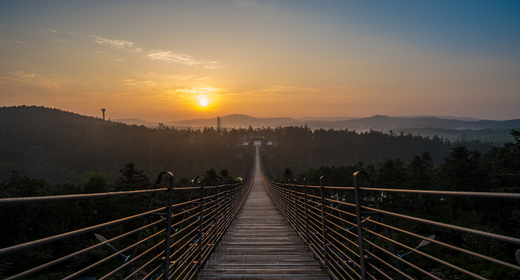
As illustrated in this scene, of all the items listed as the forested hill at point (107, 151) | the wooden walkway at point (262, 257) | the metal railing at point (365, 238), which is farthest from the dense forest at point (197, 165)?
the metal railing at point (365, 238)

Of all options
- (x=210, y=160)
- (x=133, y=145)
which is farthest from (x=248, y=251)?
(x=133, y=145)

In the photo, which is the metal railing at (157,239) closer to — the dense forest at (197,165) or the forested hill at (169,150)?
the dense forest at (197,165)

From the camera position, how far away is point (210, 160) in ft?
316

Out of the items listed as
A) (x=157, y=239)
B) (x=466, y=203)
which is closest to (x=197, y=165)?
(x=466, y=203)

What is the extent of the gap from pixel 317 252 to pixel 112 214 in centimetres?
3455

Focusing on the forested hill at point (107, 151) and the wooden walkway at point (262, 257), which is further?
the forested hill at point (107, 151)

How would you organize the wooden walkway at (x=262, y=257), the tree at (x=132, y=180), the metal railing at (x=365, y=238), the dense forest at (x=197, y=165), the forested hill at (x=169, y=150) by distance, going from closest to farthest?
the metal railing at (x=365, y=238), the wooden walkway at (x=262, y=257), the dense forest at (x=197, y=165), the tree at (x=132, y=180), the forested hill at (x=169, y=150)

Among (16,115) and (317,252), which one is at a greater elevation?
(16,115)

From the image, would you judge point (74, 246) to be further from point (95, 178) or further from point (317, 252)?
point (317, 252)

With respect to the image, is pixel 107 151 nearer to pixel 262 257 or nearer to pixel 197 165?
pixel 197 165

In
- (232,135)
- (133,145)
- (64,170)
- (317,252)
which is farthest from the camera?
(232,135)

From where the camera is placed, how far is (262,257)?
13.3ft

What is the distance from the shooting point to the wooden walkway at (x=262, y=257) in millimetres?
3375

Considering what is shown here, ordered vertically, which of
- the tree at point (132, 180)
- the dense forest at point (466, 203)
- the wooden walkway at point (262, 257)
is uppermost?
the wooden walkway at point (262, 257)
